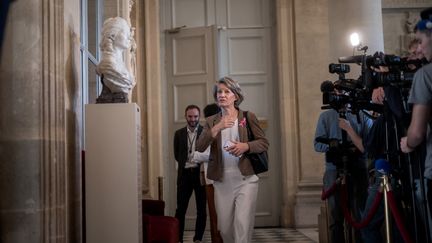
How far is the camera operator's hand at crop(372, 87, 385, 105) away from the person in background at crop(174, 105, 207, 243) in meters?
3.13

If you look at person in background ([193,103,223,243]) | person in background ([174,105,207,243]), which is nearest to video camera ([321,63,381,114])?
person in background ([193,103,223,243])

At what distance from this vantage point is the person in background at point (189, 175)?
23.0ft

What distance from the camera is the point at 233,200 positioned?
4434mm

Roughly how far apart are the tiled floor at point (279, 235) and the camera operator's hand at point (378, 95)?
310cm

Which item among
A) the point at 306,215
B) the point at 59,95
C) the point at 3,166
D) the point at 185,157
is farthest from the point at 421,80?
the point at 306,215

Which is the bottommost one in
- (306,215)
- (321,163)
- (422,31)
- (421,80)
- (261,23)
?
(306,215)

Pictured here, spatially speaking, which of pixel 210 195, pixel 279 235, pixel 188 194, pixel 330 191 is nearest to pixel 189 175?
pixel 188 194

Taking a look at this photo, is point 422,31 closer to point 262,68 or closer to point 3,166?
point 3,166

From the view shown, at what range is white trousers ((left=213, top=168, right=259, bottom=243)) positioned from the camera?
4375mm

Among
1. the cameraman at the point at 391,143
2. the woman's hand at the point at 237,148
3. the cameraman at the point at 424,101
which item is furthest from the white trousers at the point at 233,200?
the cameraman at the point at 424,101

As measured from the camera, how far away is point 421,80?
3197 millimetres

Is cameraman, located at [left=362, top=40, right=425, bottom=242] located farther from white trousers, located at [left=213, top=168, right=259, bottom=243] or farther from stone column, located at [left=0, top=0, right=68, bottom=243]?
stone column, located at [left=0, top=0, right=68, bottom=243]

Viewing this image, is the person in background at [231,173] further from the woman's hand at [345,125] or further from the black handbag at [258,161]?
the woman's hand at [345,125]

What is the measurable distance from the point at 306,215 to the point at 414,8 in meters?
6.30
